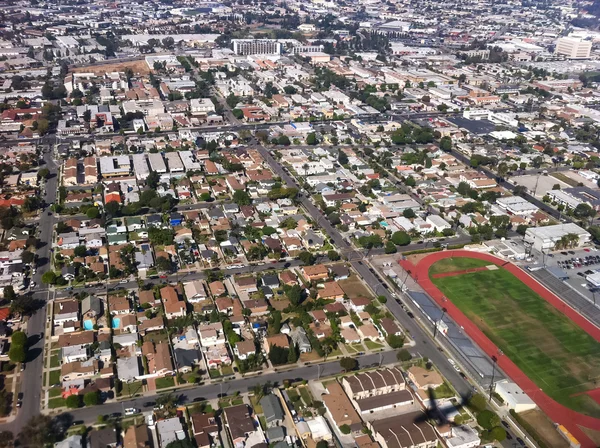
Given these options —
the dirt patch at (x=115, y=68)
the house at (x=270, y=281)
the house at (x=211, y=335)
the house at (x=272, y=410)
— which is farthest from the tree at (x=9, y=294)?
the dirt patch at (x=115, y=68)

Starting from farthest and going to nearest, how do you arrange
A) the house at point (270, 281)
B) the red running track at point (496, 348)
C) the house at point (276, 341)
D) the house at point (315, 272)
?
the house at point (315, 272) < the house at point (270, 281) < the house at point (276, 341) < the red running track at point (496, 348)

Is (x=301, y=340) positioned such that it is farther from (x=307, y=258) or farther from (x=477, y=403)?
(x=477, y=403)

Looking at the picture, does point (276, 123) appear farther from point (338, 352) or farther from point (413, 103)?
point (338, 352)

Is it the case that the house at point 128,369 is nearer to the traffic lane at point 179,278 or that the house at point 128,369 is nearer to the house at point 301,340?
the traffic lane at point 179,278

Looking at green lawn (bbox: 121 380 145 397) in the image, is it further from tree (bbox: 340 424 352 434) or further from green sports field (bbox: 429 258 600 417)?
green sports field (bbox: 429 258 600 417)

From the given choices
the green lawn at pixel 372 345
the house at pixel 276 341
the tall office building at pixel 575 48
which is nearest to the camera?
the house at pixel 276 341

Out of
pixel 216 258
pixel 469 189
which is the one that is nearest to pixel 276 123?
pixel 469 189

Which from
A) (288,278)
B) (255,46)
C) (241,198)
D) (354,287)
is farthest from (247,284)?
(255,46)

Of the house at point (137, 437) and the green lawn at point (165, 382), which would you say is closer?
the house at point (137, 437)
